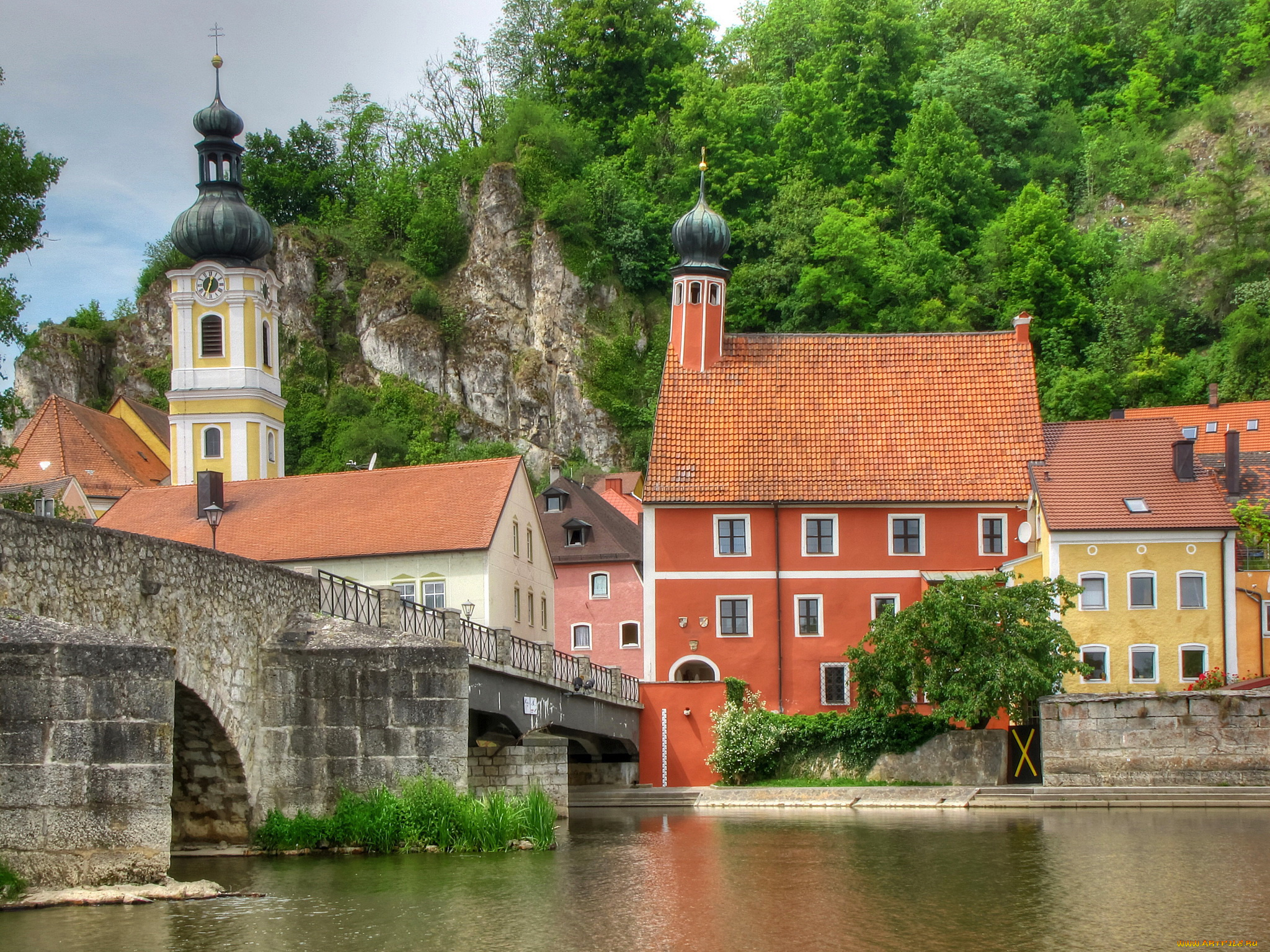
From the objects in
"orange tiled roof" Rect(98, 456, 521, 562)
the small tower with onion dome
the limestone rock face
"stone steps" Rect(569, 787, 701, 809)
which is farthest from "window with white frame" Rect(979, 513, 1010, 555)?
the limestone rock face

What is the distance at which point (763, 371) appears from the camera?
50312 mm

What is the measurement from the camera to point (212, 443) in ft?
221

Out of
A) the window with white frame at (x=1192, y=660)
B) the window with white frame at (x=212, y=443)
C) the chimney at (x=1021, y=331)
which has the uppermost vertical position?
the chimney at (x=1021, y=331)

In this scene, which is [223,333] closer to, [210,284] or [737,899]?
[210,284]

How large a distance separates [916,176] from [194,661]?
62.5m

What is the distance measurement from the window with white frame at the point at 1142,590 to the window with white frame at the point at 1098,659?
4.45 ft

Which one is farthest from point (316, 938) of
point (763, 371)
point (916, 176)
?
point (916, 176)

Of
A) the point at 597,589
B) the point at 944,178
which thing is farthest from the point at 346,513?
the point at 944,178

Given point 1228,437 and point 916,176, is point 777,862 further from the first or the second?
point 916,176

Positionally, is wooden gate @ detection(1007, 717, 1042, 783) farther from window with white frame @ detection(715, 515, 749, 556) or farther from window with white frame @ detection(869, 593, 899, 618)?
window with white frame @ detection(715, 515, 749, 556)

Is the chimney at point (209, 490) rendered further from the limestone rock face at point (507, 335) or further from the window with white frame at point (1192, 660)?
the limestone rock face at point (507, 335)

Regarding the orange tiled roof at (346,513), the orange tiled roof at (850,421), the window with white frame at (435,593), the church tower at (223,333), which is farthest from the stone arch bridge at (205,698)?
the church tower at (223,333)

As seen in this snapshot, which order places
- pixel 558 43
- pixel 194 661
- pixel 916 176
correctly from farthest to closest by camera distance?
pixel 558 43 < pixel 916 176 < pixel 194 661

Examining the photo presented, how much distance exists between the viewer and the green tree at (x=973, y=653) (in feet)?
124
